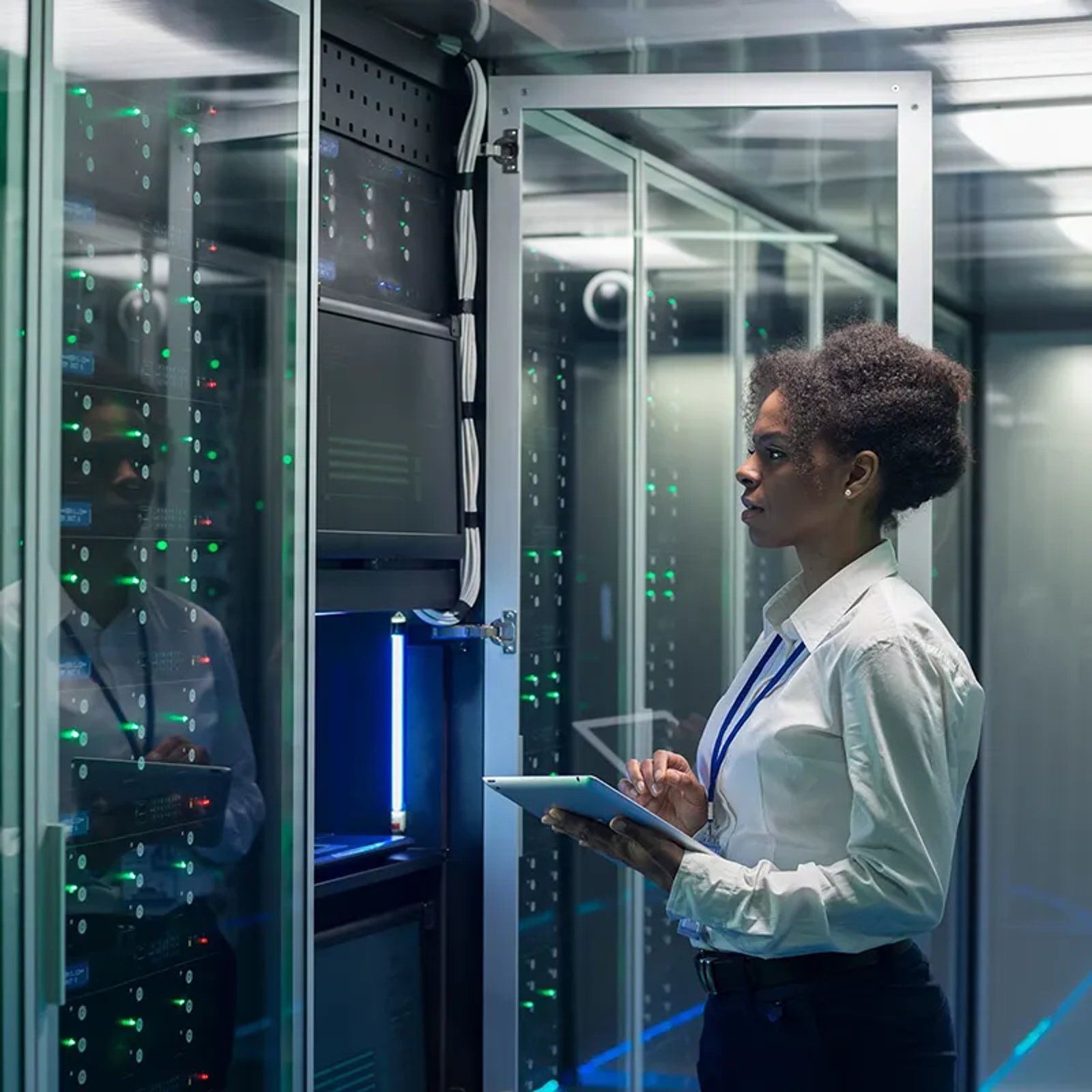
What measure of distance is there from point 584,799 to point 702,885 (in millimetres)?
170

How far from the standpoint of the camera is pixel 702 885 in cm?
187

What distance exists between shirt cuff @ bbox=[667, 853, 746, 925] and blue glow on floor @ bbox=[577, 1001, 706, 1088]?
143cm

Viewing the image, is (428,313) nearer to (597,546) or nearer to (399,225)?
(399,225)

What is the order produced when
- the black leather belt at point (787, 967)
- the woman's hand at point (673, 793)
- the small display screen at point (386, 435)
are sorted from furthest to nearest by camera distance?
the small display screen at point (386, 435) → the woman's hand at point (673, 793) → the black leather belt at point (787, 967)

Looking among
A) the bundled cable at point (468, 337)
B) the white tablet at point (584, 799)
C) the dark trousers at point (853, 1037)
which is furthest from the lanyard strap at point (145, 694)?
the bundled cable at point (468, 337)

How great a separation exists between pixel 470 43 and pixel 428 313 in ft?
1.65

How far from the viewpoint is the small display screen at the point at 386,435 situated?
8.75 feet

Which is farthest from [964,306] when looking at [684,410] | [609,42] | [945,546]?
[609,42]

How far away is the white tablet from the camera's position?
1.84 m

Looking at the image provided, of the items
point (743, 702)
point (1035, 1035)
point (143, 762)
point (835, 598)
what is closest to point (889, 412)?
point (835, 598)

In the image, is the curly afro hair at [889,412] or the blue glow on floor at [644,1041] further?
the blue glow on floor at [644,1041]

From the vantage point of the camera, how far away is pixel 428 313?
2996 mm

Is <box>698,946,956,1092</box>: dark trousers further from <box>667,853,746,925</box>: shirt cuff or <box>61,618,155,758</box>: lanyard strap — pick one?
<box>61,618,155,758</box>: lanyard strap

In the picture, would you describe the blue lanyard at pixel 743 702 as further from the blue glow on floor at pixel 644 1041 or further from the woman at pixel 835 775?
the blue glow on floor at pixel 644 1041
